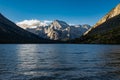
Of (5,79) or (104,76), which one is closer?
(5,79)

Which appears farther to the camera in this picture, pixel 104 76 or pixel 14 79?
pixel 104 76

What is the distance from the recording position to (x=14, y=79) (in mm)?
43156

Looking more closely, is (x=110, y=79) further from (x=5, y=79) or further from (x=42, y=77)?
(x=5, y=79)

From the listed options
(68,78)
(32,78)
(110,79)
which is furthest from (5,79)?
(110,79)

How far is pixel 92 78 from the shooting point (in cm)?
4441

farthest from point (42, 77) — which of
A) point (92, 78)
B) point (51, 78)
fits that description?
point (92, 78)

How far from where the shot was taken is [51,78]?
1746 inches

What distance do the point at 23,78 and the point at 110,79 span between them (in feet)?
51.2

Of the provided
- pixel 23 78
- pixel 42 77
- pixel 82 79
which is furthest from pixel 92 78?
pixel 23 78

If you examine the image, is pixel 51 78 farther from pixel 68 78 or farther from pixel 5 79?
pixel 5 79

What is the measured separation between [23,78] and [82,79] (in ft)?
35.0

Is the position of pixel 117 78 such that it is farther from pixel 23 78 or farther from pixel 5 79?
pixel 5 79

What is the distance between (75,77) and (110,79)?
6.49 meters

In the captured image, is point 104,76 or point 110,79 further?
point 104,76
